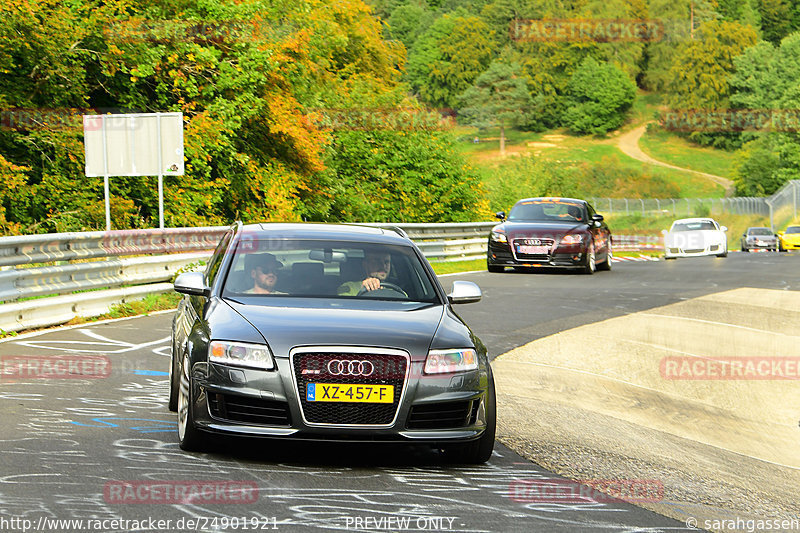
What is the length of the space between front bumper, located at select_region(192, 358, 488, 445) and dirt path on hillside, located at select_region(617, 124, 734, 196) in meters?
129

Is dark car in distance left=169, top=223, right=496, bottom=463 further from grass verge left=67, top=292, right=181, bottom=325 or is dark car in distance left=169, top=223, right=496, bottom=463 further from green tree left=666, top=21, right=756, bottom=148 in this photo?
green tree left=666, top=21, right=756, bottom=148

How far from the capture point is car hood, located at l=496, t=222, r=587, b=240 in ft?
83.0

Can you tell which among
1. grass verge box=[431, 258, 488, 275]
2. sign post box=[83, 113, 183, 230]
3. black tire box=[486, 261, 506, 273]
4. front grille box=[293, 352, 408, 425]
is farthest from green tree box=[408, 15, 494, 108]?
front grille box=[293, 352, 408, 425]

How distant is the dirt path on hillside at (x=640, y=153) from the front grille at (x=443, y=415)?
129 meters

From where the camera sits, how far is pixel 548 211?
1065 inches

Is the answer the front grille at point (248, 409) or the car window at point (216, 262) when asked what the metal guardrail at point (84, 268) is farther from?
the front grille at point (248, 409)

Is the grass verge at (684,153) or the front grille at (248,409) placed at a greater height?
the grass verge at (684,153)

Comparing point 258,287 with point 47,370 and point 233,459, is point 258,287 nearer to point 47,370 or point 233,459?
point 233,459

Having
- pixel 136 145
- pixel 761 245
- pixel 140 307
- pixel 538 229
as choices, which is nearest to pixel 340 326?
pixel 140 307

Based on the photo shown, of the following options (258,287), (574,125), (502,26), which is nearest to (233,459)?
(258,287)

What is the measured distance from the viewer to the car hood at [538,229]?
997 inches

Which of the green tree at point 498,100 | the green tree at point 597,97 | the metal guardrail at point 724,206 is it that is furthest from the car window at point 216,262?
the green tree at point 597,97

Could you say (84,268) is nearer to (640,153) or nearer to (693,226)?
(693,226)

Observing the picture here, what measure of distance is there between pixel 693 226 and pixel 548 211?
1311cm
